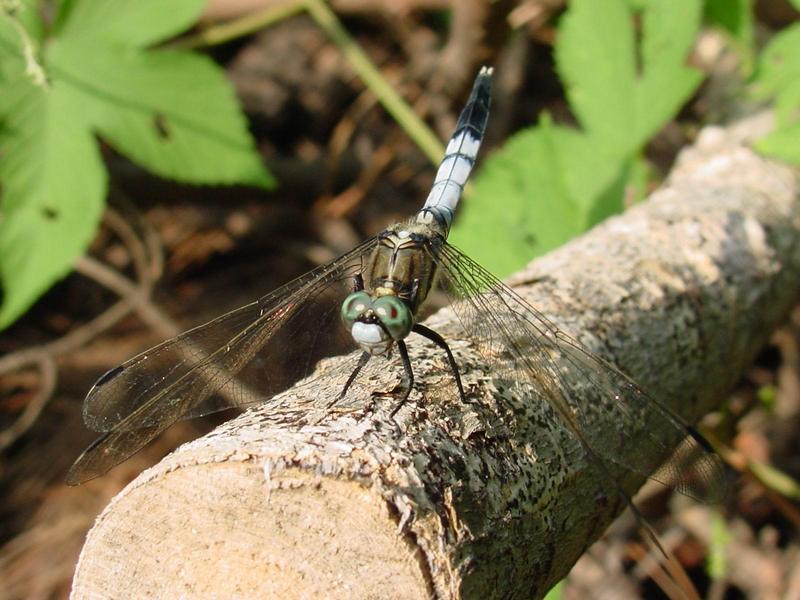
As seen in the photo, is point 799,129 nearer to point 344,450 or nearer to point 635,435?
point 635,435

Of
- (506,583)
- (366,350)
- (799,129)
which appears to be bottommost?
(506,583)

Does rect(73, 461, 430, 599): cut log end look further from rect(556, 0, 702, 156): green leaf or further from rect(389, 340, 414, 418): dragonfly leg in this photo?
rect(556, 0, 702, 156): green leaf

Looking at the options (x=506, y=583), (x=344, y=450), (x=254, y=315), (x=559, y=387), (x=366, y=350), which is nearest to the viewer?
(x=344, y=450)

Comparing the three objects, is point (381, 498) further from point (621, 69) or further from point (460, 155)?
point (621, 69)

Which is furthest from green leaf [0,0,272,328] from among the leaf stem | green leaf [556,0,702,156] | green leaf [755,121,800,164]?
green leaf [755,121,800,164]

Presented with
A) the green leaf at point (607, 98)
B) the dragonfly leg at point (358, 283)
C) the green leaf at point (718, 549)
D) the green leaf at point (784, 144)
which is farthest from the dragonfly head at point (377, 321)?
the green leaf at point (718, 549)

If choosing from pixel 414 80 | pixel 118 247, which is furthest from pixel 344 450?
pixel 414 80

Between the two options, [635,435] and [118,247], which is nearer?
[635,435]

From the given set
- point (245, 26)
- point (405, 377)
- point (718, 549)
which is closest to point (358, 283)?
point (405, 377)
